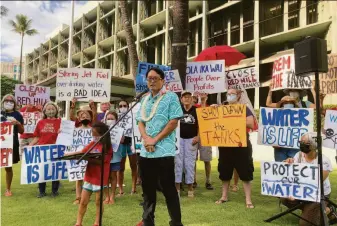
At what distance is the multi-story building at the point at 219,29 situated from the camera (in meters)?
19.7

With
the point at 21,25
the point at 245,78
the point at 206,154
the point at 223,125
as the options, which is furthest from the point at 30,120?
the point at 21,25

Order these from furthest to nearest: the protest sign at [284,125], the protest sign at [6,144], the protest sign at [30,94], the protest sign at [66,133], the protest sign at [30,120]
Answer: the protest sign at [30,94] < the protest sign at [30,120] < the protest sign at [6,144] < the protest sign at [66,133] < the protest sign at [284,125]

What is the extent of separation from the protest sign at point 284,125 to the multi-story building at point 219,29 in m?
6.21

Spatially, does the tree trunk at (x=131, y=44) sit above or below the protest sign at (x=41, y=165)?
above

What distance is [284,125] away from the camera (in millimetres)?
5527

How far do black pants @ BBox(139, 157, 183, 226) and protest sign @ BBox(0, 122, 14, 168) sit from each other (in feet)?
11.1

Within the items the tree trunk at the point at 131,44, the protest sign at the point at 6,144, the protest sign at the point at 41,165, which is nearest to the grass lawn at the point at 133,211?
the protest sign at the point at 41,165

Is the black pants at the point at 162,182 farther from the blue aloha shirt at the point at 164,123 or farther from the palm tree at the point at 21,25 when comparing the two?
the palm tree at the point at 21,25

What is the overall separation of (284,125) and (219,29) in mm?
21070

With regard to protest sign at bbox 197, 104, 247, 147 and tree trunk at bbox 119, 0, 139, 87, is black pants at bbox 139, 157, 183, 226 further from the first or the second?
tree trunk at bbox 119, 0, 139, 87

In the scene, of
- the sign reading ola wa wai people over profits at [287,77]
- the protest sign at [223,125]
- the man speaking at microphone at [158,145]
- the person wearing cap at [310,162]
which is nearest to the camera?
the man speaking at microphone at [158,145]

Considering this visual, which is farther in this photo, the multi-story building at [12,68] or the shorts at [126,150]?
the multi-story building at [12,68]

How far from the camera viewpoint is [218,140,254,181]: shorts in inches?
223

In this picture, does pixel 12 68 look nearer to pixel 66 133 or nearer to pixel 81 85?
pixel 81 85
